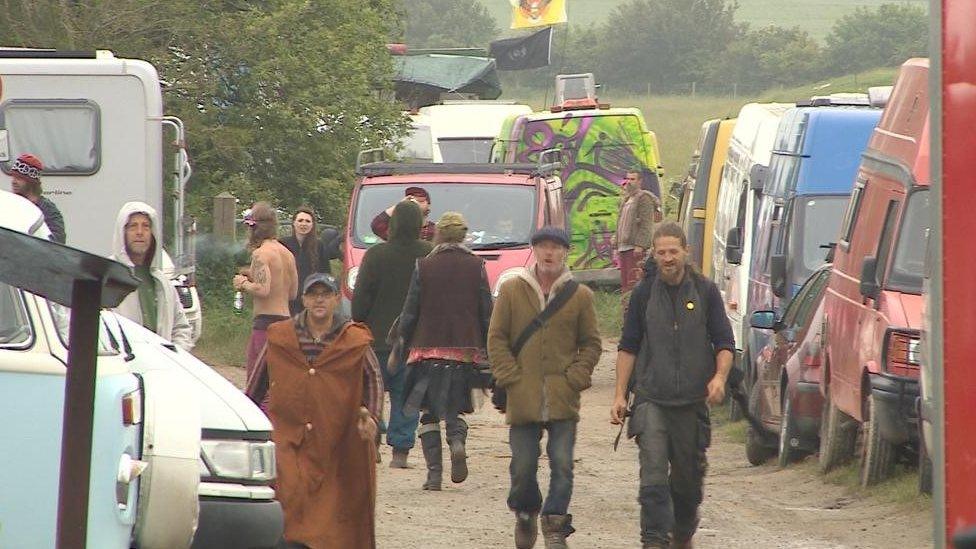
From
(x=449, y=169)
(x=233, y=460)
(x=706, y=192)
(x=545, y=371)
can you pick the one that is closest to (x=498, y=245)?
(x=449, y=169)

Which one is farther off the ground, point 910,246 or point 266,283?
point 910,246

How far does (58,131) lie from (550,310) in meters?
8.09

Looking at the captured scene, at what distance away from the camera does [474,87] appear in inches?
1802

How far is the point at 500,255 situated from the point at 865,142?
3509 millimetres

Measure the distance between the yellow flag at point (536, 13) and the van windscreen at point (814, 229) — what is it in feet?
152

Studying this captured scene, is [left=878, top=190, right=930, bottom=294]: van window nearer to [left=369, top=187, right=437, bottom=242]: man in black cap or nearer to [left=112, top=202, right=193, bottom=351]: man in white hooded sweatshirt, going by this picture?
[left=369, top=187, right=437, bottom=242]: man in black cap

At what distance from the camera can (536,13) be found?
6394cm

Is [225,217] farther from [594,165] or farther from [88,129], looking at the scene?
[594,165]

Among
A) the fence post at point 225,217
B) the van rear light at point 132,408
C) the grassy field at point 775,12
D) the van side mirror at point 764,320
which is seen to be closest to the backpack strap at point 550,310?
the van rear light at point 132,408

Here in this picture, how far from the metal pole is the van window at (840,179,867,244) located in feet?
34.0

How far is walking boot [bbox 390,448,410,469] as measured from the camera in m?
13.7

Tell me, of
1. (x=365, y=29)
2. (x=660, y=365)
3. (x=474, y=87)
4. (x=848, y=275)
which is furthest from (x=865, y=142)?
(x=474, y=87)

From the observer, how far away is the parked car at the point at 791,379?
1437 cm

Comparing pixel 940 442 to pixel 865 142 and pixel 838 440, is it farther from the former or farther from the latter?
pixel 865 142
